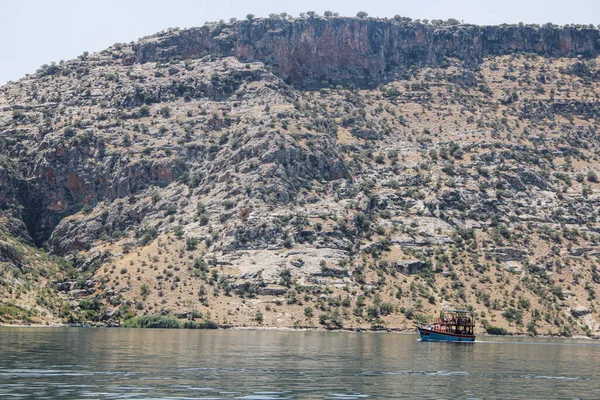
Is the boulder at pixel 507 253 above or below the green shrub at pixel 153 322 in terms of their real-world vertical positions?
above

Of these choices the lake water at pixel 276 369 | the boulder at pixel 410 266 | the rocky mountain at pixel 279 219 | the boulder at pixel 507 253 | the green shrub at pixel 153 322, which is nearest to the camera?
the lake water at pixel 276 369

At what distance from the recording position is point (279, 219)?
155625 mm

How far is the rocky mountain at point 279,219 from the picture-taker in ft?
458

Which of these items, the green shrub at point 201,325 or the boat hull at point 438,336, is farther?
the green shrub at point 201,325

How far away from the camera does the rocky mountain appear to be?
458 ft

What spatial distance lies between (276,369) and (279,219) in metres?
89.2

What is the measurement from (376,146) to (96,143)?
6245cm

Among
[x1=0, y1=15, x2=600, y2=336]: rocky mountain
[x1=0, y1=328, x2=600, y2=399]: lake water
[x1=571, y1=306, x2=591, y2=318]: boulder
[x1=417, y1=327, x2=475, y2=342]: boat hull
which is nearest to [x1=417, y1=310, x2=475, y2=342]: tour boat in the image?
[x1=417, y1=327, x2=475, y2=342]: boat hull

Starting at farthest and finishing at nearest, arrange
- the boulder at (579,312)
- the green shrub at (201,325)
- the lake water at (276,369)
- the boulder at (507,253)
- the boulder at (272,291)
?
the boulder at (507,253) < the boulder at (579,312) < the boulder at (272,291) < the green shrub at (201,325) < the lake water at (276,369)

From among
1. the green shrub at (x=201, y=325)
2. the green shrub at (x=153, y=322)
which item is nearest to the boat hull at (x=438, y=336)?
the green shrub at (x=201, y=325)

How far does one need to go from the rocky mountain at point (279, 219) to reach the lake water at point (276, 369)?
34617 mm

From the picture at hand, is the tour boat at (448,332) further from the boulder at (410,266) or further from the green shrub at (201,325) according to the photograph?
the green shrub at (201,325)

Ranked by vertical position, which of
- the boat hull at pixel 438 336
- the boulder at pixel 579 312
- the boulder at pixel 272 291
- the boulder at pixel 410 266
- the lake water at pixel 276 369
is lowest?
the lake water at pixel 276 369

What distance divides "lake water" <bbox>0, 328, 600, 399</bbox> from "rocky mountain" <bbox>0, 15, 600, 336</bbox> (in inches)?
1363
